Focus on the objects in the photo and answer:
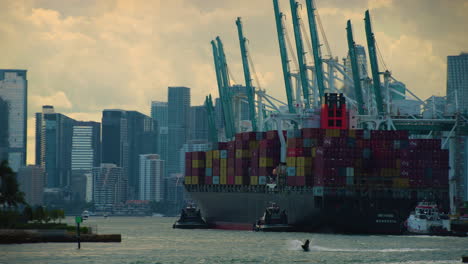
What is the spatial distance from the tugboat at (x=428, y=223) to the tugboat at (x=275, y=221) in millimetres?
16035

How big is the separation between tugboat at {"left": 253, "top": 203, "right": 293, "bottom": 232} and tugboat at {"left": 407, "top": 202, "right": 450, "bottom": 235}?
16.0m

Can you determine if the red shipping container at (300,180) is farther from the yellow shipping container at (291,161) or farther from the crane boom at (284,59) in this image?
the crane boom at (284,59)

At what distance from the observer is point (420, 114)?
7288 inches

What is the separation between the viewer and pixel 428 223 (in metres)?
142

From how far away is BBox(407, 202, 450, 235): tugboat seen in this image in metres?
141

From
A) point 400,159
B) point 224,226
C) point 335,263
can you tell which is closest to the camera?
point 335,263

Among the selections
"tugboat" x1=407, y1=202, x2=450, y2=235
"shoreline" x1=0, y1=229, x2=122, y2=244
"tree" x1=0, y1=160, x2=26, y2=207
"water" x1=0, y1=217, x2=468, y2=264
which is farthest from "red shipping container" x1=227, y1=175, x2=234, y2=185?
"tree" x1=0, y1=160, x2=26, y2=207

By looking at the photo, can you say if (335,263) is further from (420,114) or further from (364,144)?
(420,114)

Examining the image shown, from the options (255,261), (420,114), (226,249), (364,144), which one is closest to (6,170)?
(226,249)

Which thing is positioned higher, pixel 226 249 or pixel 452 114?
pixel 452 114

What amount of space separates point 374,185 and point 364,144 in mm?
5168

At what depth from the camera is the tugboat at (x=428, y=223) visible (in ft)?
463

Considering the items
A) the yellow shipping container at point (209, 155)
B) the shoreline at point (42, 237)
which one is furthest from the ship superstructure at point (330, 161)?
the shoreline at point (42, 237)

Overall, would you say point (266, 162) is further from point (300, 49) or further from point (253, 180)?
point (300, 49)
